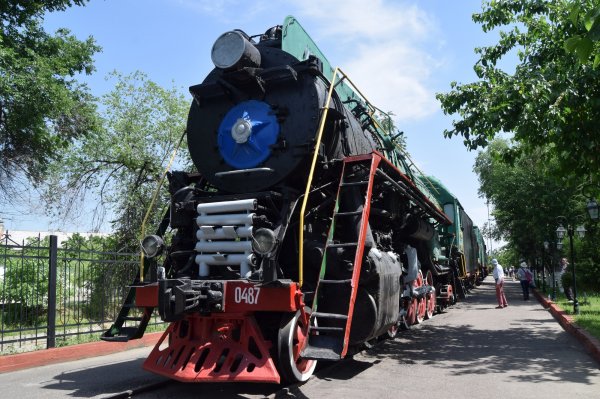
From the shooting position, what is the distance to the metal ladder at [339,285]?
15.6ft

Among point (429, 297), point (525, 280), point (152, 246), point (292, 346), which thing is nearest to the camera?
point (292, 346)

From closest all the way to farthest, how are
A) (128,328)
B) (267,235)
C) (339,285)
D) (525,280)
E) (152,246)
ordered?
(267,235)
(339,285)
(152,246)
(128,328)
(525,280)

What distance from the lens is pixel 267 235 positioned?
15.2 ft

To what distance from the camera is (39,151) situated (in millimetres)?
12289

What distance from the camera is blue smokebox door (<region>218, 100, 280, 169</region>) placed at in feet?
18.6

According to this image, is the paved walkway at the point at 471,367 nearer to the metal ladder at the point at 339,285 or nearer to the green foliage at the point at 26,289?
the metal ladder at the point at 339,285

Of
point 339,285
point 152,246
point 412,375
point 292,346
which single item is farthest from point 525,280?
point 152,246

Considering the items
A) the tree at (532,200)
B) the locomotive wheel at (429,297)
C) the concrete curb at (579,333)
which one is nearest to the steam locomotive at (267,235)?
the concrete curb at (579,333)

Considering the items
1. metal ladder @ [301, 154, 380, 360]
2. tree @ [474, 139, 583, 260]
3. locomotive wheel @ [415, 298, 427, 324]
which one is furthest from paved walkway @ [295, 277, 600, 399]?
tree @ [474, 139, 583, 260]

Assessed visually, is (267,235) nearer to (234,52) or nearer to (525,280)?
(234,52)

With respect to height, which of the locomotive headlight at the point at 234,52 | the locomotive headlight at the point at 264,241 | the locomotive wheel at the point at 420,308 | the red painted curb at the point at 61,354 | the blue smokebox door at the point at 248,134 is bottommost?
the red painted curb at the point at 61,354

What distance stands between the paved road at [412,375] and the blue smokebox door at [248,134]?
2555 millimetres

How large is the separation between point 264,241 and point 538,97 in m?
5.64

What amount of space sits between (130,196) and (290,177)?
11.4 m
